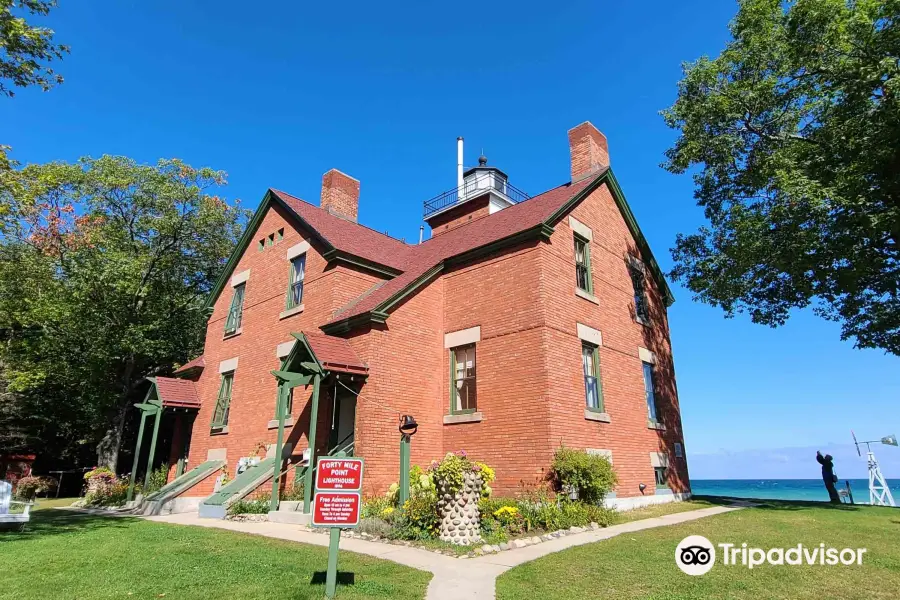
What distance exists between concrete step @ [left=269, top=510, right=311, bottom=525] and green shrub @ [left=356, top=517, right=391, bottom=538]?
6.67 ft

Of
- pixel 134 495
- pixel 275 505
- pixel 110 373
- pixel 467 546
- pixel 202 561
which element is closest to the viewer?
pixel 202 561

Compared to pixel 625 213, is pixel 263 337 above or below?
below

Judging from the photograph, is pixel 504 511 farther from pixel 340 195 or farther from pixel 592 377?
pixel 340 195

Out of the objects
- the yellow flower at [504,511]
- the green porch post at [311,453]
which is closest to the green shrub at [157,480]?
the green porch post at [311,453]

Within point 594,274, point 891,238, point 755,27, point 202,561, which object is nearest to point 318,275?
point 594,274

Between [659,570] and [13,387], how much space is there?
29236 mm

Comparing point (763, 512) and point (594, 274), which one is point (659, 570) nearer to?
point (763, 512)

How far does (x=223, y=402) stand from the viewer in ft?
62.1

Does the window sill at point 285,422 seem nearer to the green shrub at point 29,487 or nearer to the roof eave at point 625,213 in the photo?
the roof eave at point 625,213

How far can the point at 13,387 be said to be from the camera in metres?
24.2

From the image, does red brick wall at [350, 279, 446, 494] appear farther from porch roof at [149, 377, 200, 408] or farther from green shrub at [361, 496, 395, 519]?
porch roof at [149, 377, 200, 408]

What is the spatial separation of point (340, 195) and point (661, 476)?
15773 millimetres

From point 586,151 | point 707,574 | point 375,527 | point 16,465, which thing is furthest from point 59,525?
point 16,465

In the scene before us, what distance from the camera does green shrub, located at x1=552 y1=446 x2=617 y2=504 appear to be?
11.3 m
